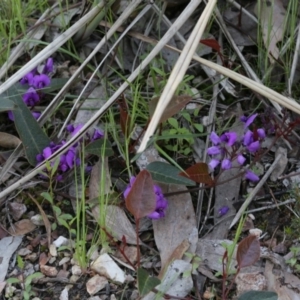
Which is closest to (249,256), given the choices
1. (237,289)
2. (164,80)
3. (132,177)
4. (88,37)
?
(237,289)

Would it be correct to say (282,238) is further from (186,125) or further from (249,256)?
(186,125)

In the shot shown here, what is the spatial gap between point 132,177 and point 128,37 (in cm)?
63

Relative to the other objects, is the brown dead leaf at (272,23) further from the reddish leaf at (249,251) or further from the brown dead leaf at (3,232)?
the brown dead leaf at (3,232)

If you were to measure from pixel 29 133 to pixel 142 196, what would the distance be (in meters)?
0.50

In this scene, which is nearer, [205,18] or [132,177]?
[205,18]

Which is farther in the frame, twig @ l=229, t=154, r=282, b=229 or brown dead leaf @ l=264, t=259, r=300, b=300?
twig @ l=229, t=154, r=282, b=229

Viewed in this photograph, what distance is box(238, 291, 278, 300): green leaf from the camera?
152 cm

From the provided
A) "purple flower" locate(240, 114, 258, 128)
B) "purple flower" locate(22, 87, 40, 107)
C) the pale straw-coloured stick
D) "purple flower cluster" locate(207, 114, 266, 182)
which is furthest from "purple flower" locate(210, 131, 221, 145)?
"purple flower" locate(22, 87, 40, 107)

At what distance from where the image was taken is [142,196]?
1547 millimetres

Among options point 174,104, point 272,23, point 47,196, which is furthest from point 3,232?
point 272,23

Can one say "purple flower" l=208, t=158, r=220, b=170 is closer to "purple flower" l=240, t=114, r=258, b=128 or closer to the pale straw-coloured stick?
"purple flower" l=240, t=114, r=258, b=128

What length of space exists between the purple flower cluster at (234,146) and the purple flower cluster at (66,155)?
33cm

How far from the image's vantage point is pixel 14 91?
1960 mm

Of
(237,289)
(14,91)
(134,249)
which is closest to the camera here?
(237,289)
